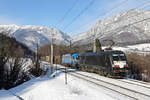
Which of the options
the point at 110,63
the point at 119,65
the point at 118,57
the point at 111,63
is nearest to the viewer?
the point at 119,65

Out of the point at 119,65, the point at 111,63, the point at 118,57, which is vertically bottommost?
the point at 119,65

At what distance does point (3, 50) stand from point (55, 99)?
29.9ft

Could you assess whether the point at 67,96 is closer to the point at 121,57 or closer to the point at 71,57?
the point at 121,57

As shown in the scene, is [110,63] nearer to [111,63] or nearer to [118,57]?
[111,63]

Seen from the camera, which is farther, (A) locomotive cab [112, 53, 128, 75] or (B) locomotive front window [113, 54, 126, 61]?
(B) locomotive front window [113, 54, 126, 61]

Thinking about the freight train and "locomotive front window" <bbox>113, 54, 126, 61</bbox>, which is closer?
the freight train

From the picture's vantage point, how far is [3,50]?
562 inches

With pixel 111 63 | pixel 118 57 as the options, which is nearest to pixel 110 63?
pixel 111 63

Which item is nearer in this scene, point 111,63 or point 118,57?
point 111,63

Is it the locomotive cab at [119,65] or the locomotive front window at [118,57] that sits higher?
the locomotive front window at [118,57]

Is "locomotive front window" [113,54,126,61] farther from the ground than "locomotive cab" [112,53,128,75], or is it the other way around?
"locomotive front window" [113,54,126,61]

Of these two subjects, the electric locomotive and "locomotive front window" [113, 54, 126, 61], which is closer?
the electric locomotive

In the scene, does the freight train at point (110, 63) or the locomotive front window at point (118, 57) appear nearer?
the freight train at point (110, 63)

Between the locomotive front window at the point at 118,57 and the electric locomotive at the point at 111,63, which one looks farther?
the locomotive front window at the point at 118,57
